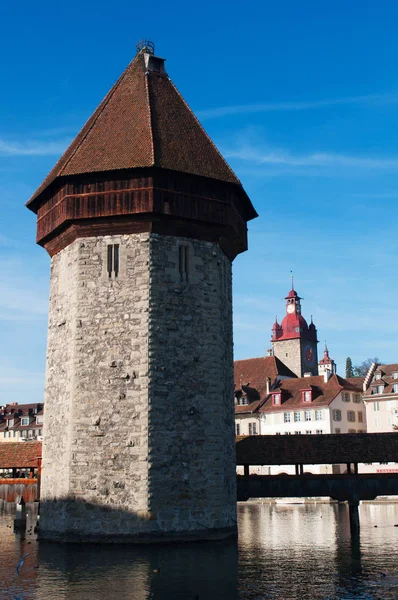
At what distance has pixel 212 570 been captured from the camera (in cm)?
1332

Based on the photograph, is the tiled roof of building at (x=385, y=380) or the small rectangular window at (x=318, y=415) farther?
the tiled roof of building at (x=385, y=380)

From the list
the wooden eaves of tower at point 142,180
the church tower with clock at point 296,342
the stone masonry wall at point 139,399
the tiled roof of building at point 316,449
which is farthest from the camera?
the church tower with clock at point 296,342

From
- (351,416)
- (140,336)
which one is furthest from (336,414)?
(140,336)

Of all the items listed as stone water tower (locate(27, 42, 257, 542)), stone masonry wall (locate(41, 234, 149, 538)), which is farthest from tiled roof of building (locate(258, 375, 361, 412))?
stone masonry wall (locate(41, 234, 149, 538))

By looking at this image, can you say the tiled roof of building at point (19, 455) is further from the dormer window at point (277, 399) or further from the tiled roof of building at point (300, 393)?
the dormer window at point (277, 399)

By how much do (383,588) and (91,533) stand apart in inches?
290

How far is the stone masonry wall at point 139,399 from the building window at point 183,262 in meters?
0.04

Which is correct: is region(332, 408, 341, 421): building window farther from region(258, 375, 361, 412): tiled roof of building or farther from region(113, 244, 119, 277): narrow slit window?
region(113, 244, 119, 277): narrow slit window

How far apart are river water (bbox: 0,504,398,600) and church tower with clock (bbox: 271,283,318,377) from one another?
53976mm

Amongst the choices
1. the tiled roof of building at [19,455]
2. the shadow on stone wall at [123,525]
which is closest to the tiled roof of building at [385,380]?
the tiled roof of building at [19,455]

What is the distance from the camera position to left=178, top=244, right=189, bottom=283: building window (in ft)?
60.1

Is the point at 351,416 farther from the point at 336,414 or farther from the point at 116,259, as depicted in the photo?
the point at 116,259

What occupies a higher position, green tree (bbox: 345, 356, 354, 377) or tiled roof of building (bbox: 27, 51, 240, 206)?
green tree (bbox: 345, 356, 354, 377)

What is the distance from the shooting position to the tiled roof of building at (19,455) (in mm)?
23156
